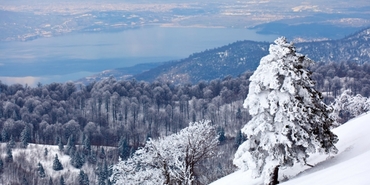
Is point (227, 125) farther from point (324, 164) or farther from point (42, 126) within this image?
point (324, 164)

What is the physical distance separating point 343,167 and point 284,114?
3.94m

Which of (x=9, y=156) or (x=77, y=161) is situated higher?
(x=9, y=156)

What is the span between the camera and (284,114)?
17234 millimetres

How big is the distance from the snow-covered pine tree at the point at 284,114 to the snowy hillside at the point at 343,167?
66 centimetres

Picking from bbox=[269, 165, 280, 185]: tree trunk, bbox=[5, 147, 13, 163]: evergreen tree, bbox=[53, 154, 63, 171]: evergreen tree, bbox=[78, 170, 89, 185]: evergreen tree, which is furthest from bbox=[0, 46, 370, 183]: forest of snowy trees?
bbox=[269, 165, 280, 185]: tree trunk

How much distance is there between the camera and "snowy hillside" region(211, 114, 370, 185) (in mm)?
11973

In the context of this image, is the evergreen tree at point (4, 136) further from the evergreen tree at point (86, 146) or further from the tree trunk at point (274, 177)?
the tree trunk at point (274, 177)

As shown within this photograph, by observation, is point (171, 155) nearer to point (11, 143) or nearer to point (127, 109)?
point (11, 143)

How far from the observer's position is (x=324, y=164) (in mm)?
17766

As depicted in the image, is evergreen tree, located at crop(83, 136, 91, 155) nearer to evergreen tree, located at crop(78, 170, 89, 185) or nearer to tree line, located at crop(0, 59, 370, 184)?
tree line, located at crop(0, 59, 370, 184)

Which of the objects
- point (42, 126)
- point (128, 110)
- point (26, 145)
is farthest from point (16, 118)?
point (128, 110)

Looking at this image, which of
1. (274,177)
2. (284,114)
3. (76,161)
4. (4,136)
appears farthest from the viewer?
(4,136)

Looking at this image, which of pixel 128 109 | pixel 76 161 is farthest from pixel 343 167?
pixel 128 109

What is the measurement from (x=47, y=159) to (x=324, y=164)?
75.0 meters
